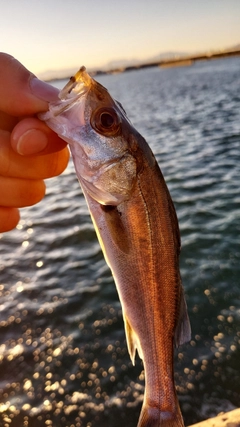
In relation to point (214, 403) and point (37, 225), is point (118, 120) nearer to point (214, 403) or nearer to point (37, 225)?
point (214, 403)

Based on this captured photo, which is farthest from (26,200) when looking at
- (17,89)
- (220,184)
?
(220,184)

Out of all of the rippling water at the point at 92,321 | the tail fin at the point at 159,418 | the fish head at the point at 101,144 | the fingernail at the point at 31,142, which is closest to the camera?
the fingernail at the point at 31,142

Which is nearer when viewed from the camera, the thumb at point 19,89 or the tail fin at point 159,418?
the thumb at point 19,89

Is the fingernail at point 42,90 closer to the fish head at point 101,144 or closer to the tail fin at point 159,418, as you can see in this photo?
the fish head at point 101,144

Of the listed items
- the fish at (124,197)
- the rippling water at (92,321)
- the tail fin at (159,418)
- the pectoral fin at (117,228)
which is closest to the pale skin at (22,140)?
the fish at (124,197)

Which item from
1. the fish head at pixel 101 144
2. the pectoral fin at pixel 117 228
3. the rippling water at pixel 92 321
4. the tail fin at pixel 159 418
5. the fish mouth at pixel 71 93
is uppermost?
the fish mouth at pixel 71 93

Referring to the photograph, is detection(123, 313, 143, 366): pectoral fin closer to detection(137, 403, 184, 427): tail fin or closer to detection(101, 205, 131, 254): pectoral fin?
detection(137, 403, 184, 427): tail fin

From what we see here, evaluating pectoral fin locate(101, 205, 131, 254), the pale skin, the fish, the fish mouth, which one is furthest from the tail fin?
the fish mouth
